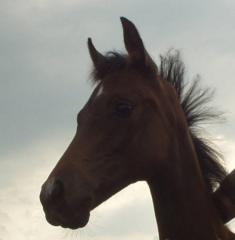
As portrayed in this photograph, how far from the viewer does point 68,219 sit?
487 cm

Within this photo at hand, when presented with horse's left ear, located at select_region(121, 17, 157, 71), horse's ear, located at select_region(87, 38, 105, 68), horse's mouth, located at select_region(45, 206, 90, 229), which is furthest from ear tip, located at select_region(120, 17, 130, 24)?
horse's mouth, located at select_region(45, 206, 90, 229)

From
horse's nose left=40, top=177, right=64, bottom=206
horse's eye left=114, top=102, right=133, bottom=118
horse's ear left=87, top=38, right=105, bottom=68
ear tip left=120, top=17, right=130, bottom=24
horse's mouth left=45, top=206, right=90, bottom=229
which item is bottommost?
horse's mouth left=45, top=206, right=90, bottom=229

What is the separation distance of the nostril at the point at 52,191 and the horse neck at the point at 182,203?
3.52ft

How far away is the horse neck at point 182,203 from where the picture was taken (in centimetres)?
543

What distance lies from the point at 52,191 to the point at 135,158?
3.19ft

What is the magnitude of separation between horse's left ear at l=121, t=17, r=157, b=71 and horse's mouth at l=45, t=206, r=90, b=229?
1.77 metres

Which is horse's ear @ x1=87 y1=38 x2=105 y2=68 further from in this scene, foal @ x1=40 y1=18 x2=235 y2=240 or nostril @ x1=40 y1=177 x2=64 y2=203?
nostril @ x1=40 y1=177 x2=64 y2=203

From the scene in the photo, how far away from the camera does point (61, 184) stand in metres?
4.86

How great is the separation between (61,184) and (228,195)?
1.64 metres

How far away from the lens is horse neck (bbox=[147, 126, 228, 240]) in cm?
543

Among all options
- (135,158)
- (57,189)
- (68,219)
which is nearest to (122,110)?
(135,158)

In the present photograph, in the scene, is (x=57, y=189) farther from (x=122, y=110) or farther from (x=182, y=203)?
(x=182, y=203)

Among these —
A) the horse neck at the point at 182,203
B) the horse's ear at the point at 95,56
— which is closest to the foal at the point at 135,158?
the horse neck at the point at 182,203

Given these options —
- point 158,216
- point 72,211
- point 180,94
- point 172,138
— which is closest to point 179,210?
point 158,216
